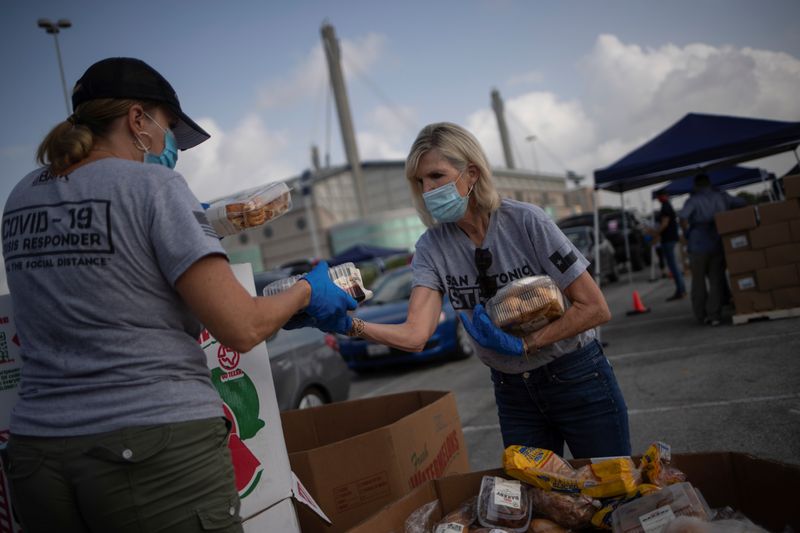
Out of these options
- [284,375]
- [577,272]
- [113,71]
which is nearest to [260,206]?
[113,71]

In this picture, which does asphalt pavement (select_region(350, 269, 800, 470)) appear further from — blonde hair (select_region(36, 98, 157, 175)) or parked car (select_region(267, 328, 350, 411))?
blonde hair (select_region(36, 98, 157, 175))

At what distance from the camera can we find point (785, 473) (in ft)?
5.07

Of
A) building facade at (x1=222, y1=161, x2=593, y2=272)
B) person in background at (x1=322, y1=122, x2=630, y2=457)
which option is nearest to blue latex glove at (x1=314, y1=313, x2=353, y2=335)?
person in background at (x1=322, y1=122, x2=630, y2=457)

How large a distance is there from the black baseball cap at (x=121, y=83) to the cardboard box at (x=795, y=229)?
7.78 metres

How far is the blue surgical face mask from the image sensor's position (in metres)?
1.60

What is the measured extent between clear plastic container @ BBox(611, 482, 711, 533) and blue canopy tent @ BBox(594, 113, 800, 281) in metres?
7.16

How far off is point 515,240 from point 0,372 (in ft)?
5.89

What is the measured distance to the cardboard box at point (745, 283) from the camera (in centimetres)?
751

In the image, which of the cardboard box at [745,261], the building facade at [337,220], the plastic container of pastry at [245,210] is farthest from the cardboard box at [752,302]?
the building facade at [337,220]

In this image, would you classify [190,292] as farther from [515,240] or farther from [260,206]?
[515,240]

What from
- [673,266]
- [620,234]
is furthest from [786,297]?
[620,234]

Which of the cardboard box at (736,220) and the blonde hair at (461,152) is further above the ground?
the blonde hair at (461,152)

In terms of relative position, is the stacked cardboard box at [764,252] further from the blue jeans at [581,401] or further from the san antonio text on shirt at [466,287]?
the san antonio text on shirt at [466,287]

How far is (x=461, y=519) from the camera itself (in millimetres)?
1850
